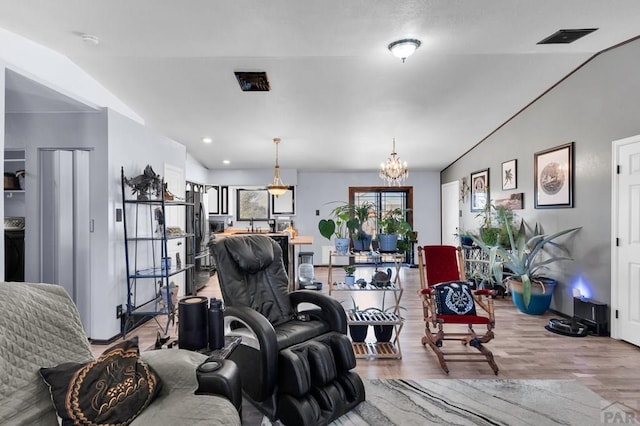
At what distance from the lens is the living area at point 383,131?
257 cm

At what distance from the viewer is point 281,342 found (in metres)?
2.05

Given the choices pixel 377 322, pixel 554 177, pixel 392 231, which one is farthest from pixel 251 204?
pixel 554 177

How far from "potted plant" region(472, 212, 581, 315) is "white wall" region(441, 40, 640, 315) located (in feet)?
0.51

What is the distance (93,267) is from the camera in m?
3.31

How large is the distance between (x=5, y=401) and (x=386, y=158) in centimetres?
640

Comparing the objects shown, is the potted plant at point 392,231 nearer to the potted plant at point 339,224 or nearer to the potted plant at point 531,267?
the potted plant at point 339,224

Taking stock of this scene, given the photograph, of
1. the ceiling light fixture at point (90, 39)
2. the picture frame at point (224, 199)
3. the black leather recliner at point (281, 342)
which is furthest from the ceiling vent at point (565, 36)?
the picture frame at point (224, 199)

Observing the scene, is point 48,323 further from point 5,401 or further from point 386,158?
point 386,158

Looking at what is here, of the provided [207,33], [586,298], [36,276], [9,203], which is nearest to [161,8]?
[207,33]

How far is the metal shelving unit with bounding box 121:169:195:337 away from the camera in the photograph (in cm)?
350

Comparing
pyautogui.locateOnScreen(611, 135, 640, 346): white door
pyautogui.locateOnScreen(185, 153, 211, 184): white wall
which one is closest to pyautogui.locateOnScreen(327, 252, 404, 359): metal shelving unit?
pyautogui.locateOnScreen(611, 135, 640, 346): white door

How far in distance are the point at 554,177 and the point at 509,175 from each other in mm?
963

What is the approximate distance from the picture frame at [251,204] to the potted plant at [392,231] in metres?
4.87

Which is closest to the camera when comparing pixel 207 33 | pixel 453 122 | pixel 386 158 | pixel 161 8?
pixel 161 8
